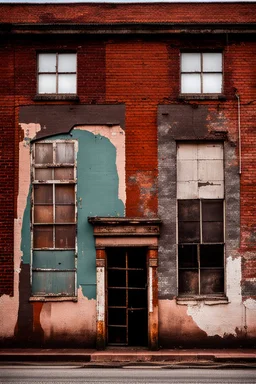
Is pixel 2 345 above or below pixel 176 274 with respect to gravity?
below

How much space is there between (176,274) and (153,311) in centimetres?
110

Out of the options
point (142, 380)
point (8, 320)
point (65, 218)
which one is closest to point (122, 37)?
point (65, 218)

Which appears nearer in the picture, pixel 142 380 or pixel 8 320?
pixel 142 380

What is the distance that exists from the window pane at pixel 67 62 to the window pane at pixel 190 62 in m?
2.82

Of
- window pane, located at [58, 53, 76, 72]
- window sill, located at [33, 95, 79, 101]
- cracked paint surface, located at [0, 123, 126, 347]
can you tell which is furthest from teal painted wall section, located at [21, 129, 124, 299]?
window pane, located at [58, 53, 76, 72]

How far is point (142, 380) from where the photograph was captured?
12.0 m

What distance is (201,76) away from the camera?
1720 cm

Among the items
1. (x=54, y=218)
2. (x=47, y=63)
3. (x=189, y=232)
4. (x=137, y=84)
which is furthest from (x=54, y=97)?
(x=189, y=232)

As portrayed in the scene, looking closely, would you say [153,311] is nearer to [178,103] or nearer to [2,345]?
[2,345]

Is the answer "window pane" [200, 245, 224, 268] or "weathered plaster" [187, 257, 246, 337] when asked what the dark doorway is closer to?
"weathered plaster" [187, 257, 246, 337]

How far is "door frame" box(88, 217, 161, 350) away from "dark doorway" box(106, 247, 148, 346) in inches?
10.5

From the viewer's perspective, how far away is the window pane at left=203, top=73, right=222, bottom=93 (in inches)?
676

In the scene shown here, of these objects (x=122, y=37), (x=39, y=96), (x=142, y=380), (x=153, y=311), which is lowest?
(x=142, y=380)

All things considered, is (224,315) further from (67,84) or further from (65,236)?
(67,84)
